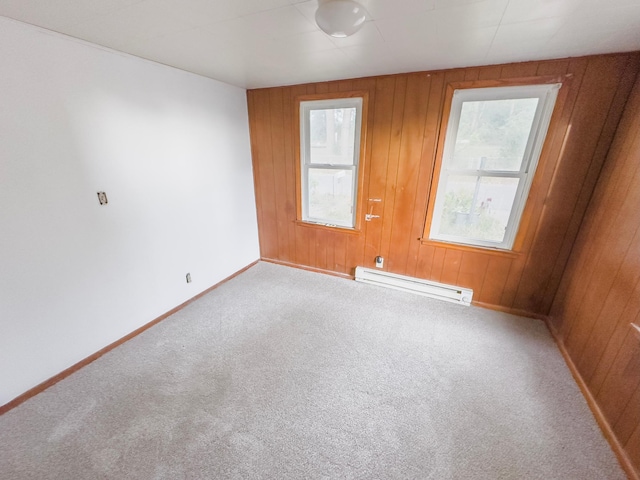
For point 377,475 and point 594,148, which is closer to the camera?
point 377,475

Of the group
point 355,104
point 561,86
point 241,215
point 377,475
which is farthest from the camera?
point 241,215

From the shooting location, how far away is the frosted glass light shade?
3.77 ft

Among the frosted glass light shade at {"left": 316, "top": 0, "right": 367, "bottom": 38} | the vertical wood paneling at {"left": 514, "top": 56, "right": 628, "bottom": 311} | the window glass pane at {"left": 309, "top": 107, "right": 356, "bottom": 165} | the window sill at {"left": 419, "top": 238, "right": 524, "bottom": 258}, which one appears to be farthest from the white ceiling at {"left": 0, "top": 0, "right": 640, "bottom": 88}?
the window sill at {"left": 419, "top": 238, "right": 524, "bottom": 258}

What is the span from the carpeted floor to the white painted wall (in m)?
0.32

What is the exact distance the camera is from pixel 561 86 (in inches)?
73.7

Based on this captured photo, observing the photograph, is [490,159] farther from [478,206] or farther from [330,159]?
[330,159]

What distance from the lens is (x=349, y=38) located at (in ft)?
5.07

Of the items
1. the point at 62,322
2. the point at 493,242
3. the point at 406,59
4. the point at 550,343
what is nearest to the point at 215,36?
the point at 406,59

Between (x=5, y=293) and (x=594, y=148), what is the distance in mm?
4094

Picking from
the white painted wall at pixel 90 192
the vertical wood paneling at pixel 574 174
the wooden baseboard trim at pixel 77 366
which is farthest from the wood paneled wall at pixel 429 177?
the wooden baseboard trim at pixel 77 366

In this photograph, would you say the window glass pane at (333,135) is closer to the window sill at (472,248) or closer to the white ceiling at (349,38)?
the white ceiling at (349,38)

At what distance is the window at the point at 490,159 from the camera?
A: 2039mm

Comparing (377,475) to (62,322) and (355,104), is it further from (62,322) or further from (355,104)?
(355,104)

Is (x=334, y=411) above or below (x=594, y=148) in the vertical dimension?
below
